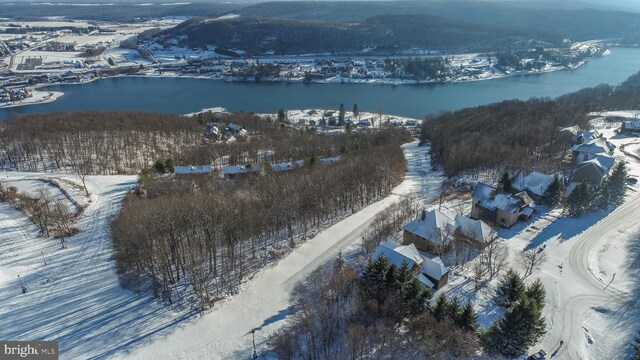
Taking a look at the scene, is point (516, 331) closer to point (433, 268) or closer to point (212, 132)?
point (433, 268)

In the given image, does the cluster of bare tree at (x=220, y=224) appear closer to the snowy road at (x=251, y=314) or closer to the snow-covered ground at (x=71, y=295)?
the snowy road at (x=251, y=314)

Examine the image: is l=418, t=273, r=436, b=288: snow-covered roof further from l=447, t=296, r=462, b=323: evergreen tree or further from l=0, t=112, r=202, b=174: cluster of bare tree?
l=0, t=112, r=202, b=174: cluster of bare tree

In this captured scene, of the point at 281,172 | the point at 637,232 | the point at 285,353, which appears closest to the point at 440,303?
the point at 285,353

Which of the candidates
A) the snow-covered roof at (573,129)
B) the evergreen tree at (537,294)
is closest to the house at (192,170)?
the evergreen tree at (537,294)

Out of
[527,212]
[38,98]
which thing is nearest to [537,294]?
[527,212]

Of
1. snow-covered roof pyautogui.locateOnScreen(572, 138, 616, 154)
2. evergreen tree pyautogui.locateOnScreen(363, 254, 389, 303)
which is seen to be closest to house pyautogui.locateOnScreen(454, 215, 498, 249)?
evergreen tree pyautogui.locateOnScreen(363, 254, 389, 303)

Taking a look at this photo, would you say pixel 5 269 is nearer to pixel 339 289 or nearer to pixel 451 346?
pixel 339 289
